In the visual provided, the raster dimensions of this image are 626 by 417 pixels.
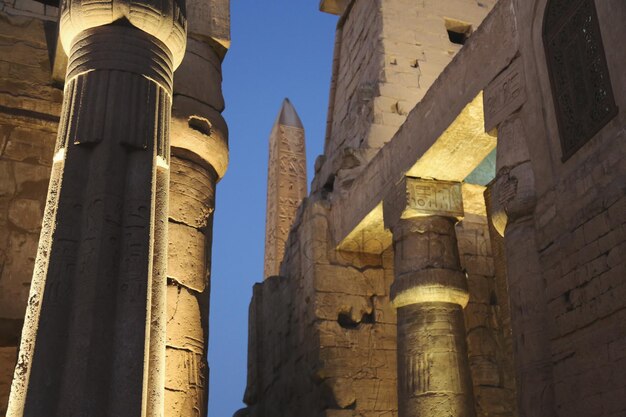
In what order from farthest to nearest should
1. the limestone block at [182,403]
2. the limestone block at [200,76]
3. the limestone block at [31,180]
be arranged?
the limestone block at [200,76] → the limestone block at [31,180] → the limestone block at [182,403]

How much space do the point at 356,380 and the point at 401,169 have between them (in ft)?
8.12

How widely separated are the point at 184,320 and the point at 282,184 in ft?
24.1

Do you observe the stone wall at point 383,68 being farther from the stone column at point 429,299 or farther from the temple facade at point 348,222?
the stone column at point 429,299

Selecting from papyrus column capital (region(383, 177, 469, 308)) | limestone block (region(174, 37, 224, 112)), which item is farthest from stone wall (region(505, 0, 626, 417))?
limestone block (region(174, 37, 224, 112))

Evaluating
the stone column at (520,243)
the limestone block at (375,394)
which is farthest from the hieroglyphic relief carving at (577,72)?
the limestone block at (375,394)

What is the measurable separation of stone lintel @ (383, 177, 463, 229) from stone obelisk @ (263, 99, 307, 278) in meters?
4.84

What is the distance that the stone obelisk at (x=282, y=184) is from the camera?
11.8 metres

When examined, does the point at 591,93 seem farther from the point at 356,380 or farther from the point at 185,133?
the point at 356,380

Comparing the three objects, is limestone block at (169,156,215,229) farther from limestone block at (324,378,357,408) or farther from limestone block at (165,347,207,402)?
limestone block at (324,378,357,408)

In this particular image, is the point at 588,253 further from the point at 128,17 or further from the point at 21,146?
the point at 21,146

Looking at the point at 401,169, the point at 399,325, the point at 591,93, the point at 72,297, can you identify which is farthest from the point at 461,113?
the point at 72,297

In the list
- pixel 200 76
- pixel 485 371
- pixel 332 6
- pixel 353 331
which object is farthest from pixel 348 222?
pixel 332 6

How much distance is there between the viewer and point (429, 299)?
6531mm

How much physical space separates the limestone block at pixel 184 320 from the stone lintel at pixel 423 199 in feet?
8.46
